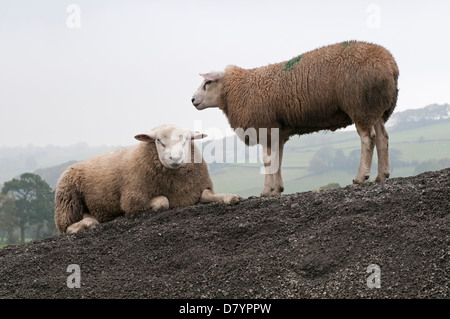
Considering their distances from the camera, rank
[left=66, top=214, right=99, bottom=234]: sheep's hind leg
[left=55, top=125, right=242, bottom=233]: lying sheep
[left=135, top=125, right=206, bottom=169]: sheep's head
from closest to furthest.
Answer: [left=135, top=125, right=206, bottom=169]: sheep's head → [left=55, top=125, right=242, bottom=233]: lying sheep → [left=66, top=214, right=99, bottom=234]: sheep's hind leg

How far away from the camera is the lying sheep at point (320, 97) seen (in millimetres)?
10398

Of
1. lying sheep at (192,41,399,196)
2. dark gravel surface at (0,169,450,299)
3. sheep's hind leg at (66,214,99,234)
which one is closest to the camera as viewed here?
dark gravel surface at (0,169,450,299)

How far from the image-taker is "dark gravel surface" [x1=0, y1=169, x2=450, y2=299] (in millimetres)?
7215

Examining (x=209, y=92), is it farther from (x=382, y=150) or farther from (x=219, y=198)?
(x=382, y=150)

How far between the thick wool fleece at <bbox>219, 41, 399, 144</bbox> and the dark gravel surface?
1373 mm

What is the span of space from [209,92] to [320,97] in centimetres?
238

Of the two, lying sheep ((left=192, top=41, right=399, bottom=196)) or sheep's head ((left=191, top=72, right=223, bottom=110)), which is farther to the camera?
sheep's head ((left=191, top=72, right=223, bottom=110))

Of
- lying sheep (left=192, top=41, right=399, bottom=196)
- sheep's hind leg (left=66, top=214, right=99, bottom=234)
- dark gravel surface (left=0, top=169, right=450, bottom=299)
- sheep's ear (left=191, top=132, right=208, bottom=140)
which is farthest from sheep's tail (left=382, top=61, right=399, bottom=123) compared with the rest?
sheep's hind leg (left=66, top=214, right=99, bottom=234)

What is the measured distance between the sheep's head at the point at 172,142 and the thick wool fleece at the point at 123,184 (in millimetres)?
204

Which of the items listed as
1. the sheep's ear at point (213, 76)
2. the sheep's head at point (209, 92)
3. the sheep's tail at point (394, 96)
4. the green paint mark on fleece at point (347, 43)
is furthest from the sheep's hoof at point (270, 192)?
the green paint mark on fleece at point (347, 43)

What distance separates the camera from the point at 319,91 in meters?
10.7

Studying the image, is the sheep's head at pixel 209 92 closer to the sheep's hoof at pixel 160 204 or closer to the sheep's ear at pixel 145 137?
the sheep's ear at pixel 145 137

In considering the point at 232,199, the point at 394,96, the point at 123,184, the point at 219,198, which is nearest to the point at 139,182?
the point at 123,184

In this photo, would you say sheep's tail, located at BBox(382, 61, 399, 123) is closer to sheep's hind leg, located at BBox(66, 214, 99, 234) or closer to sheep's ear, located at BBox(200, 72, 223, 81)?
sheep's ear, located at BBox(200, 72, 223, 81)
